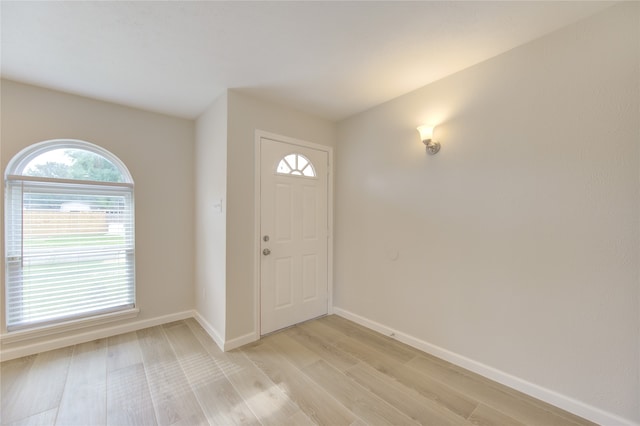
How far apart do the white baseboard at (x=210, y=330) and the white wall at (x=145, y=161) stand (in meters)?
0.21

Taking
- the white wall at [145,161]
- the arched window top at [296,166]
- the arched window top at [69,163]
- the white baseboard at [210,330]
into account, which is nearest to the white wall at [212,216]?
the white baseboard at [210,330]

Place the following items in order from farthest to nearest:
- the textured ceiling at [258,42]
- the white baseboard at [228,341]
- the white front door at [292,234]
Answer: the white front door at [292,234], the white baseboard at [228,341], the textured ceiling at [258,42]

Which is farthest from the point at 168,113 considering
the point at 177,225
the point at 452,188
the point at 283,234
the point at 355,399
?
the point at 355,399

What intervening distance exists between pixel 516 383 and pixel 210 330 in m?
2.76

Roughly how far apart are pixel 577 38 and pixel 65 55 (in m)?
3.60

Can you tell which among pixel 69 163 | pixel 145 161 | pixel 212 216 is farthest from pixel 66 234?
pixel 212 216

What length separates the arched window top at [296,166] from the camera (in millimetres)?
2826

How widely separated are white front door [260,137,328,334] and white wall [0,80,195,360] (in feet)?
3.81

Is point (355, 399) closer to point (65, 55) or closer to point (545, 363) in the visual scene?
point (545, 363)

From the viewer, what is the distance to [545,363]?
1.75 meters

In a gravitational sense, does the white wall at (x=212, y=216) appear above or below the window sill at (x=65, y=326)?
above

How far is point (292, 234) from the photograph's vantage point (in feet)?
9.55

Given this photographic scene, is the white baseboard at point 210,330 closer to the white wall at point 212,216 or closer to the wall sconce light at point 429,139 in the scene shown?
the white wall at point 212,216

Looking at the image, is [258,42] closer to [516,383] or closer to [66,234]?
[66,234]
